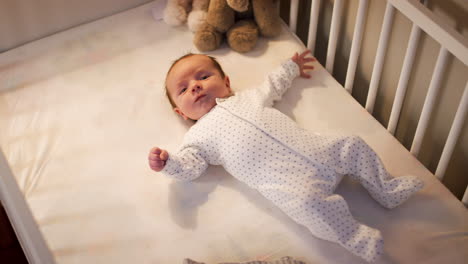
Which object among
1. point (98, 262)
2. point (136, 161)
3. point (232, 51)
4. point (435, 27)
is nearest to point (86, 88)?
point (136, 161)

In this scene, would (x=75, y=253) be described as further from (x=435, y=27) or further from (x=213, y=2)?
(x=435, y=27)

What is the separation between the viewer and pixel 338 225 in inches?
43.9

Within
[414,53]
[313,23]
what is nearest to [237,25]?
[313,23]

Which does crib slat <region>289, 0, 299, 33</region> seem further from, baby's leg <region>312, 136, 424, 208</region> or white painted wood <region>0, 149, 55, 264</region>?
white painted wood <region>0, 149, 55, 264</region>

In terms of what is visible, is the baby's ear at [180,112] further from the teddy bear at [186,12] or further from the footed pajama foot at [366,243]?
the footed pajama foot at [366,243]

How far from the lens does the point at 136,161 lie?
1.37 metres

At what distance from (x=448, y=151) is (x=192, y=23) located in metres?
0.86

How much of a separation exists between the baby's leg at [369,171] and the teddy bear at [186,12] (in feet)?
2.16

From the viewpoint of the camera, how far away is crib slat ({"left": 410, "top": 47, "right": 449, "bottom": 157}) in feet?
3.71

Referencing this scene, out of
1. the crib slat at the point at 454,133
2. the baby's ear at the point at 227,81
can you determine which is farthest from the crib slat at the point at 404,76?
the baby's ear at the point at 227,81

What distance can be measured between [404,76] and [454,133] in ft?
0.61

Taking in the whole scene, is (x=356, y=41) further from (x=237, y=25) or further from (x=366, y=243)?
(x=366, y=243)

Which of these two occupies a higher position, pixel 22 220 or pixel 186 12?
A: pixel 186 12

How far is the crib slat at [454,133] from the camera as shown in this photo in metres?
1.12
